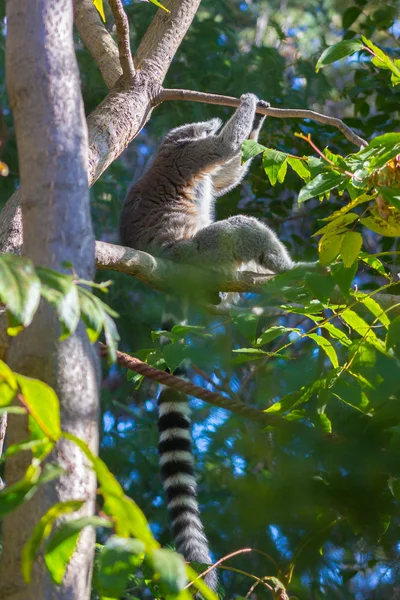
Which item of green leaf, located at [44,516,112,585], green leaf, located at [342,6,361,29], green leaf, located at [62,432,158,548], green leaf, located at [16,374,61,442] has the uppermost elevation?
green leaf, located at [342,6,361,29]

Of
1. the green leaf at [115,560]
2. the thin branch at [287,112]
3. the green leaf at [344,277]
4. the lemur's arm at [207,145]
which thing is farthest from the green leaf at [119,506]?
the lemur's arm at [207,145]

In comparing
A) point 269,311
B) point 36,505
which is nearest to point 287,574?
point 36,505

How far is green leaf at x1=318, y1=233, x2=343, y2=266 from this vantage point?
Answer: 1918mm

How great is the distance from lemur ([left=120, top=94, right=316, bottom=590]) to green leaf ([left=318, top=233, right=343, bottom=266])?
1.95m

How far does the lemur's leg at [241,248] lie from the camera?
471 cm

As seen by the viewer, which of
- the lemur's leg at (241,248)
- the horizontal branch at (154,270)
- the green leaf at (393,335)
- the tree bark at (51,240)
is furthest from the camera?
the lemur's leg at (241,248)

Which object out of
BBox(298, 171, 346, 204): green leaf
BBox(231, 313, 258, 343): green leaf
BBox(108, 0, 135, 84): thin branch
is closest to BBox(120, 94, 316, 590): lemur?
BBox(108, 0, 135, 84): thin branch

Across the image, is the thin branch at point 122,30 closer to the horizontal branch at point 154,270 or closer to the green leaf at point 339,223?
the horizontal branch at point 154,270

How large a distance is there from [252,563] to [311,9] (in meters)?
7.66

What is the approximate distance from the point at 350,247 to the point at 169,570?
1191 mm

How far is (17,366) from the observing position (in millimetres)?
1205

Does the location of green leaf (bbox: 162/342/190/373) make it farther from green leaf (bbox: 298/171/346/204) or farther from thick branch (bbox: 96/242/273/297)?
thick branch (bbox: 96/242/273/297)

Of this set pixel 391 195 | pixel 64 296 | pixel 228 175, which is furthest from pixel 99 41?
pixel 64 296

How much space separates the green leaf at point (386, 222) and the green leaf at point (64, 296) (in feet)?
3.48
